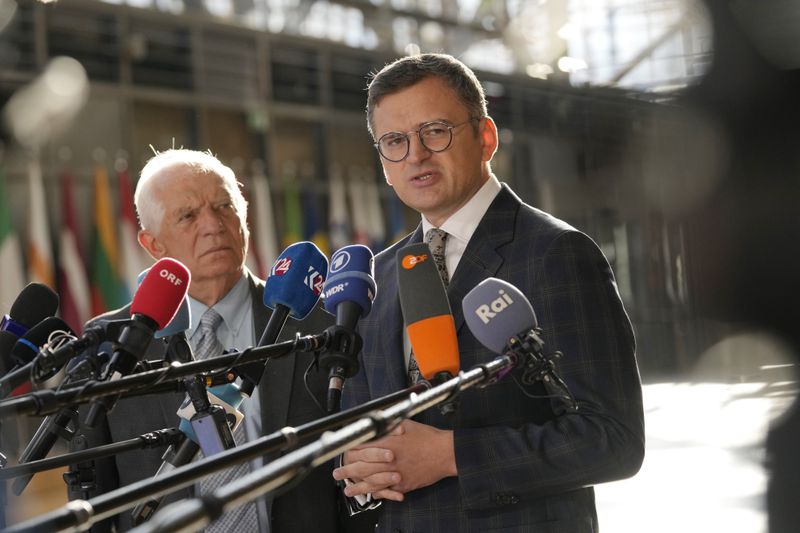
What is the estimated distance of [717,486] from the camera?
6285 mm

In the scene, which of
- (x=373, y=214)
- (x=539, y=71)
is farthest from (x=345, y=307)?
(x=539, y=71)

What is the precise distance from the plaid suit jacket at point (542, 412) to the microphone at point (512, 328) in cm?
19

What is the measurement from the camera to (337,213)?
10.5 meters

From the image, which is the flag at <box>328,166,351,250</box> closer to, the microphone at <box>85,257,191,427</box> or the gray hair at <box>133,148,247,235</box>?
the gray hair at <box>133,148,247,235</box>

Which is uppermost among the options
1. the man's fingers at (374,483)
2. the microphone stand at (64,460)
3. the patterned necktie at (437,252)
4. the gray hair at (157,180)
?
the gray hair at (157,180)

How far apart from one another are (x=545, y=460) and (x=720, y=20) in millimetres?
2091

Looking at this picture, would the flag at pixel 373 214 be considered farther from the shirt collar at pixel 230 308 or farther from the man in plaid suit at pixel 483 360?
the man in plaid suit at pixel 483 360

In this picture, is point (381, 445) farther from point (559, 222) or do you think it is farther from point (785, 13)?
point (785, 13)

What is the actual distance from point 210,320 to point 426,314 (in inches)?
38.5

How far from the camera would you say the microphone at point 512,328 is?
135cm

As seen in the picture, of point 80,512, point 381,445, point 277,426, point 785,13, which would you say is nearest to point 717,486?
point 785,13

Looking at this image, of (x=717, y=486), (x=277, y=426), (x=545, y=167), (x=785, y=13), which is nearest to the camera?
(x=277, y=426)

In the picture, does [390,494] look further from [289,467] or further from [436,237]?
[289,467]

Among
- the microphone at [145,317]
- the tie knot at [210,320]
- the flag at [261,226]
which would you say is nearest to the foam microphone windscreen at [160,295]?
the microphone at [145,317]
